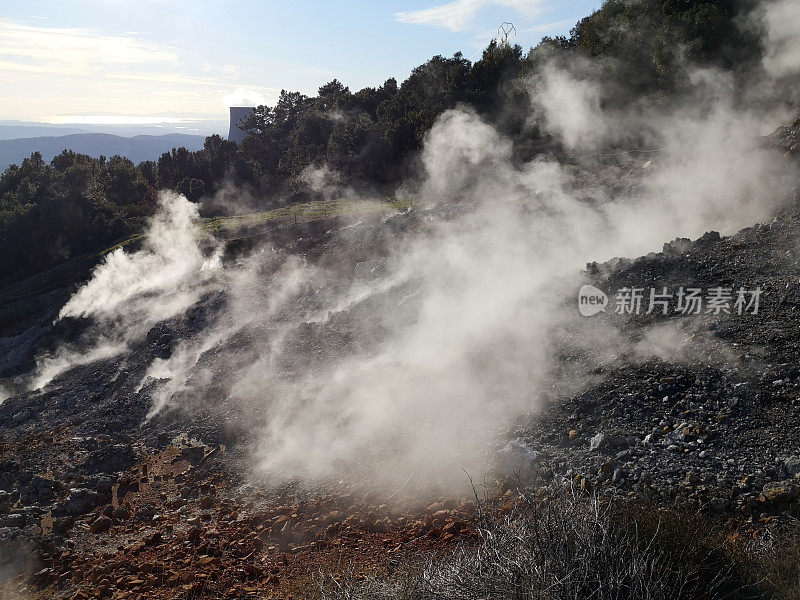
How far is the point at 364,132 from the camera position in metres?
21.9

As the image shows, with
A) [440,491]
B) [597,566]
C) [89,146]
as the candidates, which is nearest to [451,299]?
[440,491]

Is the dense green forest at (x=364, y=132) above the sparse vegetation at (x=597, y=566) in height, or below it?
above

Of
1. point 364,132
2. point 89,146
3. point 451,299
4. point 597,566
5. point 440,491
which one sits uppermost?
point 89,146

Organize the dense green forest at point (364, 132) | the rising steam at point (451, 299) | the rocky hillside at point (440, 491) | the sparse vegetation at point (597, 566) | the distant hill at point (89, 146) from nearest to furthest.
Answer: the sparse vegetation at point (597, 566) → the rocky hillside at point (440, 491) → the rising steam at point (451, 299) → the dense green forest at point (364, 132) → the distant hill at point (89, 146)

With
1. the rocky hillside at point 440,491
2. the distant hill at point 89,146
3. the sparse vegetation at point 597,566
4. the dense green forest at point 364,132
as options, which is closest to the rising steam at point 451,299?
the rocky hillside at point 440,491

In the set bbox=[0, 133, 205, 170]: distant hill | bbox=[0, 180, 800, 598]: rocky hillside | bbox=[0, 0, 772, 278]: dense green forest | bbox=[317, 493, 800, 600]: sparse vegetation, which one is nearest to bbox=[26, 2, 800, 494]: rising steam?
bbox=[0, 180, 800, 598]: rocky hillside

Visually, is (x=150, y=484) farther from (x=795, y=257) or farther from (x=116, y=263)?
(x=116, y=263)

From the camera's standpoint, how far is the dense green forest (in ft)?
45.5

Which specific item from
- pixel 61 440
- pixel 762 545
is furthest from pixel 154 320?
pixel 762 545

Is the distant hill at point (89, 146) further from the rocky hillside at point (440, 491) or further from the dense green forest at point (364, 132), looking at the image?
the rocky hillside at point (440, 491)

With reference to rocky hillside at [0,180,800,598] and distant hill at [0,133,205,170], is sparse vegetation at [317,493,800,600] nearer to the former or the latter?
rocky hillside at [0,180,800,598]

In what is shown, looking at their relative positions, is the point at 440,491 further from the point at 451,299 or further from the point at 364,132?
the point at 364,132

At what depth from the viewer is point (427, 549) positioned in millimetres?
4426

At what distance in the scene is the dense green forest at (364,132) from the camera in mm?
13883
